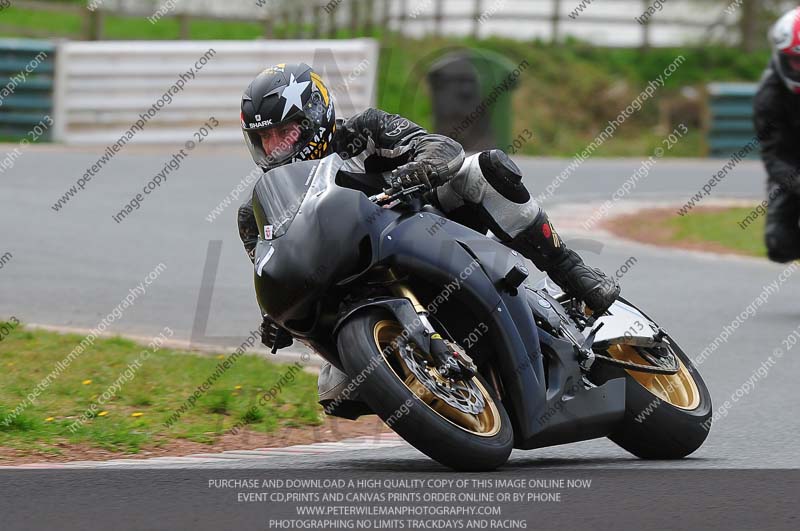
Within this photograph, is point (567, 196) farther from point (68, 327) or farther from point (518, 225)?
point (518, 225)

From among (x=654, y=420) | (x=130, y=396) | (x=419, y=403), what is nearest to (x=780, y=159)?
(x=654, y=420)

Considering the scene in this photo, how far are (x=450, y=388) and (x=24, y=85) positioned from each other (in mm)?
15436

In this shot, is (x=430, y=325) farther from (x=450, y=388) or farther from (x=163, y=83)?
(x=163, y=83)

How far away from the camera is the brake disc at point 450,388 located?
490cm

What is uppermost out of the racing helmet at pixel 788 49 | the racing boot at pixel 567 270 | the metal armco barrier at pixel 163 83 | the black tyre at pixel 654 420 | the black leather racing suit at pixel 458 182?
the black leather racing suit at pixel 458 182

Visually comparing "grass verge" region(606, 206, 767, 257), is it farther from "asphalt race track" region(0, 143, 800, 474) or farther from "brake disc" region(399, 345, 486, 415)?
"brake disc" region(399, 345, 486, 415)

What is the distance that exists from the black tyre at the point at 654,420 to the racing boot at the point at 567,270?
28 cm

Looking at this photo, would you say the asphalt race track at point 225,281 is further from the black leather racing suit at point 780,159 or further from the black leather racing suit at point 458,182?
the black leather racing suit at point 780,159

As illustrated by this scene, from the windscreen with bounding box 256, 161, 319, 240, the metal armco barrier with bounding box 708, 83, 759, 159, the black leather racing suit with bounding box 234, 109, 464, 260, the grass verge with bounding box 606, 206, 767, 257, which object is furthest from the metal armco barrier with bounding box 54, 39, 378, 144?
the windscreen with bounding box 256, 161, 319, 240

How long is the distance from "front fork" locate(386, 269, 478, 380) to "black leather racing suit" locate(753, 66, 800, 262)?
5.59 m

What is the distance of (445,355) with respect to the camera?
4973 mm

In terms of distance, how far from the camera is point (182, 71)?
2012cm

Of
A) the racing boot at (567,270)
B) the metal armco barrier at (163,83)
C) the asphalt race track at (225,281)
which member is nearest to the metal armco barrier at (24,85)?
the metal armco barrier at (163,83)

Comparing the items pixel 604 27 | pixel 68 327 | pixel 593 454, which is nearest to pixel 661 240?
pixel 68 327
